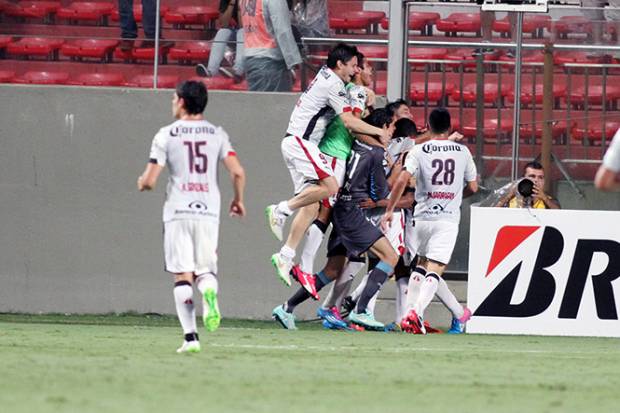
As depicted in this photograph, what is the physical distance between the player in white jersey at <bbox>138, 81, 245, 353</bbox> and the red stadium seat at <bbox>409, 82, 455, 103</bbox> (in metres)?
6.83

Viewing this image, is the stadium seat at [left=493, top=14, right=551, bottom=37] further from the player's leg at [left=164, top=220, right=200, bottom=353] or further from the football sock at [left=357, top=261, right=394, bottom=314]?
the player's leg at [left=164, top=220, right=200, bottom=353]

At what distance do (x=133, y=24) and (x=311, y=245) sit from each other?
365 cm

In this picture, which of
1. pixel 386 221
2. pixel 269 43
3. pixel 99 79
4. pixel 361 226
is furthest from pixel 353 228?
pixel 99 79

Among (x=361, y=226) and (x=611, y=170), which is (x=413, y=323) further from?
(x=611, y=170)

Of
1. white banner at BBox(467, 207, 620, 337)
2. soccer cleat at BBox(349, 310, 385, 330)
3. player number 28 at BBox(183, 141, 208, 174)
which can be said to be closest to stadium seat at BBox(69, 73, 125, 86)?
soccer cleat at BBox(349, 310, 385, 330)

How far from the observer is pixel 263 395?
23.0 feet

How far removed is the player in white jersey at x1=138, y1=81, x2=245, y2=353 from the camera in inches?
365

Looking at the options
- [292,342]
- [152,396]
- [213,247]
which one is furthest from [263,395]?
[292,342]

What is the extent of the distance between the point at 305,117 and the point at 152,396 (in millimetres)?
6709

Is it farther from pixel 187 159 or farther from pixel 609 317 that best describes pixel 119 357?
pixel 609 317

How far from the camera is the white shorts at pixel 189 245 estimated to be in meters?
9.26

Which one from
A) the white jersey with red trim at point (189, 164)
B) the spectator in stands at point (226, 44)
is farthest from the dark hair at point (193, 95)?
the spectator in stands at point (226, 44)

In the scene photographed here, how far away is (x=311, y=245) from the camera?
13.5 m

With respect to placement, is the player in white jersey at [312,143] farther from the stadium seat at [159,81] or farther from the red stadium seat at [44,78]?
the red stadium seat at [44,78]
